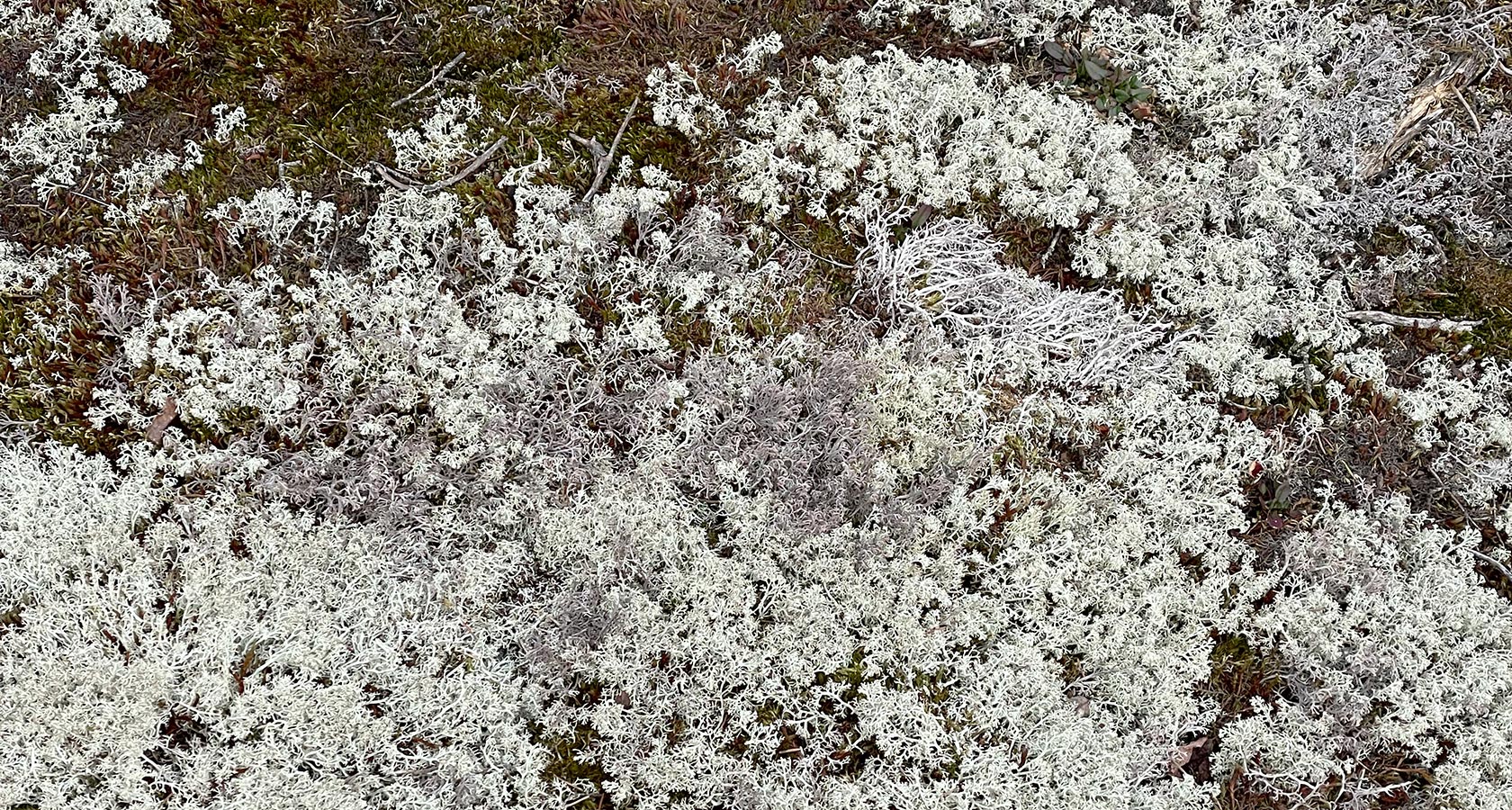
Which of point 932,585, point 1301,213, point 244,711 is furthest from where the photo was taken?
point 1301,213

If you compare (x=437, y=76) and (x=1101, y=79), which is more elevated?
(x=1101, y=79)

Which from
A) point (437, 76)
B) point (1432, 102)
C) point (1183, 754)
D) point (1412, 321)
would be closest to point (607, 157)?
point (437, 76)

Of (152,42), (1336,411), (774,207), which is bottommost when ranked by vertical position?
(1336,411)

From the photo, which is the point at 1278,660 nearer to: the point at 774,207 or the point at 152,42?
the point at 774,207

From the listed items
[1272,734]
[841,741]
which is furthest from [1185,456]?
[841,741]

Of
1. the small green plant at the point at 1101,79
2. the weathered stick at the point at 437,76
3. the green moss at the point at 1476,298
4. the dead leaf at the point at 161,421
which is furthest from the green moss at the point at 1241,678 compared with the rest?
the dead leaf at the point at 161,421

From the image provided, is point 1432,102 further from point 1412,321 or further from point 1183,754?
point 1183,754

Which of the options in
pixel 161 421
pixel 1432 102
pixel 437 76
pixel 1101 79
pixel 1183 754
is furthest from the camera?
pixel 1432 102

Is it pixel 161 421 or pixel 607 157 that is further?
pixel 607 157

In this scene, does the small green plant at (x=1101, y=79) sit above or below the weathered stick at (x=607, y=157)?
above

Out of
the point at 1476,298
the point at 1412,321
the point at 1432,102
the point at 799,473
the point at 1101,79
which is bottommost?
the point at 799,473

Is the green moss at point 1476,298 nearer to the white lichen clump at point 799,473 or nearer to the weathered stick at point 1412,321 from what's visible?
the weathered stick at point 1412,321
